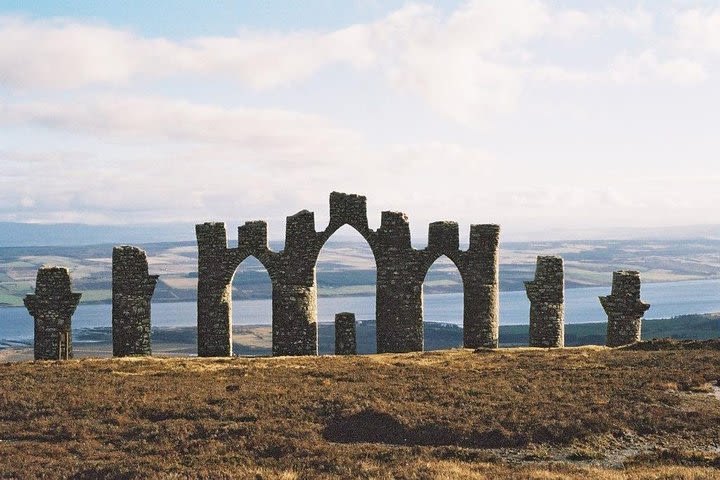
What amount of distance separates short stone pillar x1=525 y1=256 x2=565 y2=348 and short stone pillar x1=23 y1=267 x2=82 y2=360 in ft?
98.1

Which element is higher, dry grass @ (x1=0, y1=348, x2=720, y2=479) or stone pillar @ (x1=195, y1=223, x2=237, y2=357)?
stone pillar @ (x1=195, y1=223, x2=237, y2=357)

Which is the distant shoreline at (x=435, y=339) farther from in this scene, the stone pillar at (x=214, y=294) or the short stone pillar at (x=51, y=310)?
the short stone pillar at (x=51, y=310)

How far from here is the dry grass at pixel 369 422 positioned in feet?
67.7

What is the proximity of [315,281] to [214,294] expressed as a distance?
6.71 meters

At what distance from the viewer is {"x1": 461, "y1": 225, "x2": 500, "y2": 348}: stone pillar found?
1962 inches

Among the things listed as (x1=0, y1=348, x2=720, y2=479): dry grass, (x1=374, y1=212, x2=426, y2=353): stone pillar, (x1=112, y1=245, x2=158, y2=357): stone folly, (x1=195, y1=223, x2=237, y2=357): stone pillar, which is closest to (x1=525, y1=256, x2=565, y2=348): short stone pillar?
(x1=374, y1=212, x2=426, y2=353): stone pillar

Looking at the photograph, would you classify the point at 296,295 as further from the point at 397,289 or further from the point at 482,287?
the point at 482,287

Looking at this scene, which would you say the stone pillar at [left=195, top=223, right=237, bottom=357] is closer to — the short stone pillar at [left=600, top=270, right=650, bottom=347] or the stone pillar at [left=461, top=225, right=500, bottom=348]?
the stone pillar at [left=461, top=225, right=500, bottom=348]

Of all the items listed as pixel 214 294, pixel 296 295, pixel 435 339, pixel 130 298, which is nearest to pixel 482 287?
pixel 296 295

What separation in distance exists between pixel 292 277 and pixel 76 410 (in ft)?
75.6

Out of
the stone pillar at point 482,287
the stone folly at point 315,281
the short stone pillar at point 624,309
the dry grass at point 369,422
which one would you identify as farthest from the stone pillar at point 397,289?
the short stone pillar at point 624,309

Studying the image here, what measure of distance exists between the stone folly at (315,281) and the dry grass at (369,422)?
11512mm

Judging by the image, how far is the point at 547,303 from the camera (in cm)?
5097

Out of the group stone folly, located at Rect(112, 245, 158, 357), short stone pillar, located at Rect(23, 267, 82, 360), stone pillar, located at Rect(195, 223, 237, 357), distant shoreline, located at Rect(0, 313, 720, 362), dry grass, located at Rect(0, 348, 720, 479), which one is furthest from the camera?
distant shoreline, located at Rect(0, 313, 720, 362)
